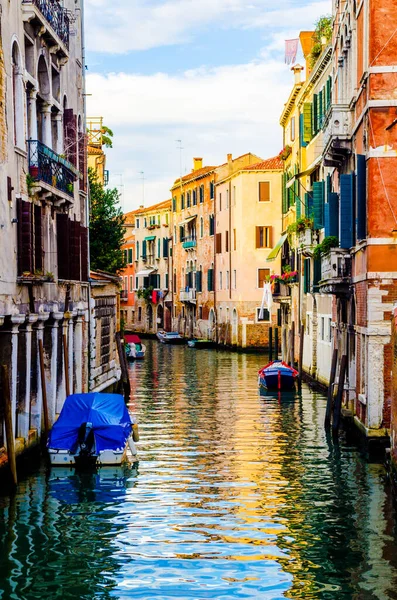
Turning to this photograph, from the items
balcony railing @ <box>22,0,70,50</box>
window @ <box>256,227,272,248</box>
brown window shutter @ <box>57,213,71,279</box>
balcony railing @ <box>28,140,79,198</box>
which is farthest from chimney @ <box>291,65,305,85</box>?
brown window shutter @ <box>57,213,71,279</box>

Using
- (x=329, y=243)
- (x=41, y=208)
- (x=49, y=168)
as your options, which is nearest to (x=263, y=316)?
(x=329, y=243)

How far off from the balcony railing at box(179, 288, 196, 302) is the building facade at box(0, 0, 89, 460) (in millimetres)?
40717

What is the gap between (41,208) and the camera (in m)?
19.1

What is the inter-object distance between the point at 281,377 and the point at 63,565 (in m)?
19.9

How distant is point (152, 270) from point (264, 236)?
24.6 metres

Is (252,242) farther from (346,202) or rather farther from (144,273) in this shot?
(346,202)

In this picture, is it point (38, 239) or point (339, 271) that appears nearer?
point (38, 239)

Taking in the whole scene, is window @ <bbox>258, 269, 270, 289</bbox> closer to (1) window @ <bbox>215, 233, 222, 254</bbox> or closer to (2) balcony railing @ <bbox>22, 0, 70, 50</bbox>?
(1) window @ <bbox>215, 233, 222, 254</bbox>

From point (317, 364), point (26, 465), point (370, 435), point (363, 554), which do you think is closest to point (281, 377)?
point (317, 364)

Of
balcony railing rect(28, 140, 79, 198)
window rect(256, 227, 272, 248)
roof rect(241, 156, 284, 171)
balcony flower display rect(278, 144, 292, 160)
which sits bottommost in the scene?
balcony railing rect(28, 140, 79, 198)

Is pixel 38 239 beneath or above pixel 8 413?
above

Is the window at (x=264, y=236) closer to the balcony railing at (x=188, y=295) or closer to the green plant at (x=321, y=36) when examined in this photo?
the balcony railing at (x=188, y=295)

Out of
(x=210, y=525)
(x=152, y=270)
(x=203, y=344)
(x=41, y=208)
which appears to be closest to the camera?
(x=210, y=525)

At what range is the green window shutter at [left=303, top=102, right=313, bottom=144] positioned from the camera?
32.5 m
